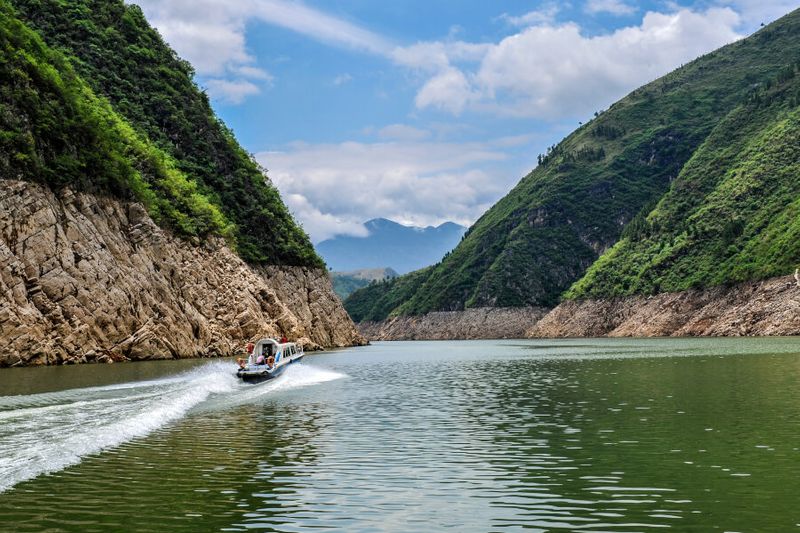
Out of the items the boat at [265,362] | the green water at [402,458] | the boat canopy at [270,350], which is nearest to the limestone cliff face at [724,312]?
the boat canopy at [270,350]

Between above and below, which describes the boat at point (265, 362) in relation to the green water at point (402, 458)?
above

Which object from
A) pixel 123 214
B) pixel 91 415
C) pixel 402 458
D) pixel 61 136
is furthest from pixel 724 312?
pixel 402 458

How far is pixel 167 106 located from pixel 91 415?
108322 millimetres

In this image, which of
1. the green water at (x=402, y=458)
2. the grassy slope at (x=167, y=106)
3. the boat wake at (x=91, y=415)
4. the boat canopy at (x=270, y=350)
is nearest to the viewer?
the green water at (x=402, y=458)

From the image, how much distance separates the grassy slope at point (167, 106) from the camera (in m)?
124

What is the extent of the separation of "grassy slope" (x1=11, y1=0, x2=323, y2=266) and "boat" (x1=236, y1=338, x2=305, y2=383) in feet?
179

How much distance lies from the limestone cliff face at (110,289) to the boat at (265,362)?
57.4 ft

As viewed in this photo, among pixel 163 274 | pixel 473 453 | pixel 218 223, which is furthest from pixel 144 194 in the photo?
pixel 473 453

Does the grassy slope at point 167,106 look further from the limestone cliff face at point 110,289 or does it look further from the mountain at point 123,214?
the limestone cliff face at point 110,289

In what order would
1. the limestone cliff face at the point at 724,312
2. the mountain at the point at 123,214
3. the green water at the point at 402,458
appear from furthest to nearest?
1. the limestone cliff face at the point at 724,312
2. the mountain at the point at 123,214
3. the green water at the point at 402,458

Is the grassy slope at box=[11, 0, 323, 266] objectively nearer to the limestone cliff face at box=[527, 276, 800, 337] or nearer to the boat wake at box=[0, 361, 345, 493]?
the boat wake at box=[0, 361, 345, 493]

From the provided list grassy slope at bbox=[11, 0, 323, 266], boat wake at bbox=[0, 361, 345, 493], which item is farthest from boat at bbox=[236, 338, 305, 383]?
grassy slope at bbox=[11, 0, 323, 266]

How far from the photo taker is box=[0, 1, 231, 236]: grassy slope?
7481cm

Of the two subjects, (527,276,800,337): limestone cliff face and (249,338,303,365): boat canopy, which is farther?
(527,276,800,337): limestone cliff face
